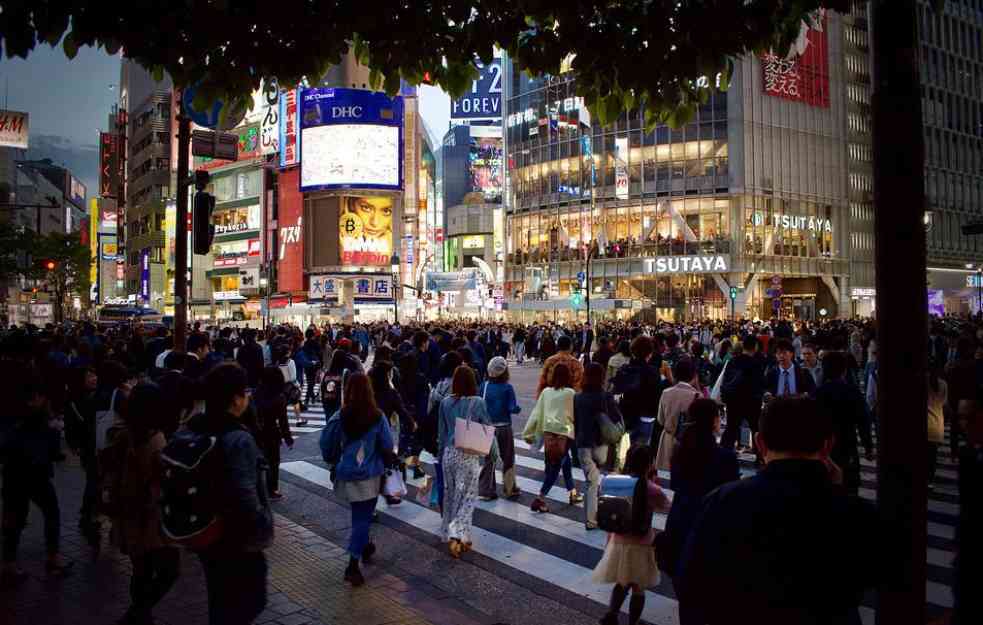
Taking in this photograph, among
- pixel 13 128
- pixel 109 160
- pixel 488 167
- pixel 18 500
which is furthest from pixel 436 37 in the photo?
pixel 488 167

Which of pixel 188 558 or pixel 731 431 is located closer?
pixel 188 558

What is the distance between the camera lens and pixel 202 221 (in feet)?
34.9

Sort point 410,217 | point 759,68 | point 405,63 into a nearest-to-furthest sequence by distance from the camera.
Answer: point 405,63, point 759,68, point 410,217

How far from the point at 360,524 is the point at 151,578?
1.91 m

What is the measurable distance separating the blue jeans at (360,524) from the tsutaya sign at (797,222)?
194 feet

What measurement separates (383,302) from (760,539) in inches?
2593

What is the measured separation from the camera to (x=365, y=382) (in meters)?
6.51

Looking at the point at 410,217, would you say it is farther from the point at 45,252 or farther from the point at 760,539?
the point at 760,539

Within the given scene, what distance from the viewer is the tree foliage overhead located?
4379 millimetres

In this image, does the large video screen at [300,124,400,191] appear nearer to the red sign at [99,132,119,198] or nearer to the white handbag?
the red sign at [99,132,119,198]

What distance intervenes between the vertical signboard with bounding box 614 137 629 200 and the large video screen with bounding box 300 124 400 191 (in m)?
19.0

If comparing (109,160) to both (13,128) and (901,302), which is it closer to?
(13,128)

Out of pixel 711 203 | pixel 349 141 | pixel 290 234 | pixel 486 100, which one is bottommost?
pixel 290 234

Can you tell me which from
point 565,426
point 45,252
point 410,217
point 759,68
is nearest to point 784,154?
point 759,68
